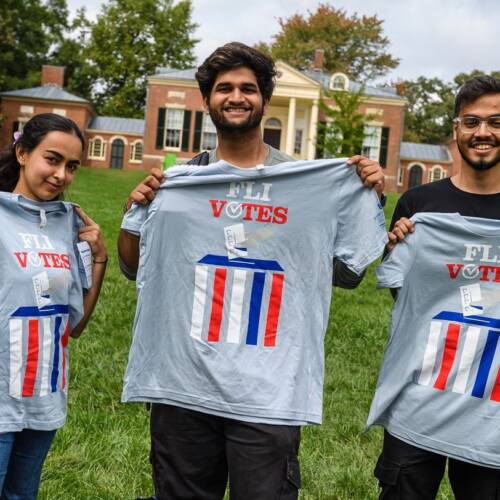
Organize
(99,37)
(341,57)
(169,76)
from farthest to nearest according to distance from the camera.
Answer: (341,57) → (99,37) → (169,76)

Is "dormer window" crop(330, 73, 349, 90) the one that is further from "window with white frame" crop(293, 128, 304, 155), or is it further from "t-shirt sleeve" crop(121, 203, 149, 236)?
"t-shirt sleeve" crop(121, 203, 149, 236)

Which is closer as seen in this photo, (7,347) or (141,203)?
(7,347)

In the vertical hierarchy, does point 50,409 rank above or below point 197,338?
below

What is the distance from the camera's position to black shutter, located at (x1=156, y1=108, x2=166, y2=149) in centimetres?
4003

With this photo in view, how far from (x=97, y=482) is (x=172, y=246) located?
1.86m

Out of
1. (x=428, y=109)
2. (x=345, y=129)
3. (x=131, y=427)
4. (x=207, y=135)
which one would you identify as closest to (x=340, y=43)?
(x=428, y=109)

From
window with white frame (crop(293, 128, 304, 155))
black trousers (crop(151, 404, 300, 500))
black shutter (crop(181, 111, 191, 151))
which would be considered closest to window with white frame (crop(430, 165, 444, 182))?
window with white frame (crop(293, 128, 304, 155))

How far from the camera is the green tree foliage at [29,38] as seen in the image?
44219 mm

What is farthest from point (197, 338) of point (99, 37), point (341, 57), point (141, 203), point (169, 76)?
point (341, 57)

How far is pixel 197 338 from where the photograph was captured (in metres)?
2.61

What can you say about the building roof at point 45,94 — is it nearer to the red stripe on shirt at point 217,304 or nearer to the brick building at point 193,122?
the brick building at point 193,122

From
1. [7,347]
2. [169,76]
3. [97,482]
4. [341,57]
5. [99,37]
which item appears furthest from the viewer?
[341,57]

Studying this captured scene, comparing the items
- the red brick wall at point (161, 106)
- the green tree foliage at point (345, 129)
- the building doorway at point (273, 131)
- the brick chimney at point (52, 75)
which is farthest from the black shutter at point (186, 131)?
the green tree foliage at point (345, 129)

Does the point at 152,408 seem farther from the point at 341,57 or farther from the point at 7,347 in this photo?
the point at 341,57
